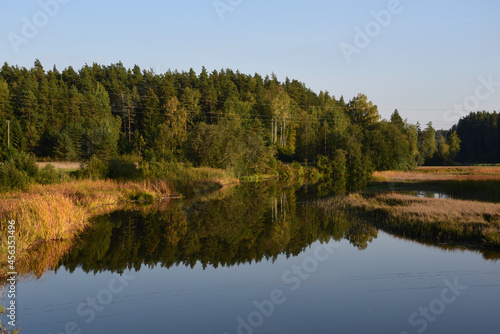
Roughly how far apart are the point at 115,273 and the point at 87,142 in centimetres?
7136

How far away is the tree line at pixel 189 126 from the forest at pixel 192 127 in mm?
212

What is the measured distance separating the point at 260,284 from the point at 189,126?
80.3m

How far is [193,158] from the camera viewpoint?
2258 inches

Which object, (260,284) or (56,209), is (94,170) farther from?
(260,284)

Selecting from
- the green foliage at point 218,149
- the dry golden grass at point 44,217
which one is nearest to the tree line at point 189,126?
the green foliage at point 218,149

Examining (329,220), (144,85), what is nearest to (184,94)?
(144,85)

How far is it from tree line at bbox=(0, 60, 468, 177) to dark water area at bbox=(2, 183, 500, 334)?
121ft

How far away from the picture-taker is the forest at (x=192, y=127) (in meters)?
70.3

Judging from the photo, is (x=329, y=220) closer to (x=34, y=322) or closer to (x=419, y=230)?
(x=419, y=230)

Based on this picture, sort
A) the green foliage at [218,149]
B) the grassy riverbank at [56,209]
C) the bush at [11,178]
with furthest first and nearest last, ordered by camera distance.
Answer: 1. the green foliage at [218,149]
2. the bush at [11,178]
3. the grassy riverbank at [56,209]

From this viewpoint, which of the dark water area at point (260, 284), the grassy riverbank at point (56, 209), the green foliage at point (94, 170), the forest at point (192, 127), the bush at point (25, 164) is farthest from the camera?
the forest at point (192, 127)

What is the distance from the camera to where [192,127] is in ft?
309

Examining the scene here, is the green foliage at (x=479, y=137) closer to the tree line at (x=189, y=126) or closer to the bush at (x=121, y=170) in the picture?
the tree line at (x=189, y=126)

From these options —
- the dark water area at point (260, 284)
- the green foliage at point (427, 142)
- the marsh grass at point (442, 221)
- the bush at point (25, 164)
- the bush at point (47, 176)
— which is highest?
the green foliage at point (427, 142)
